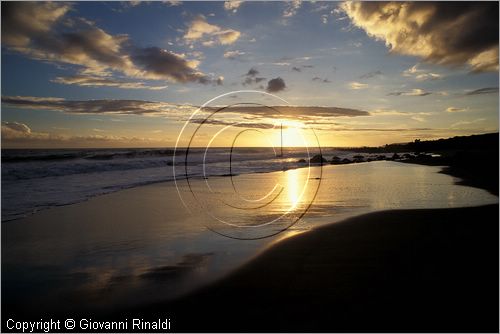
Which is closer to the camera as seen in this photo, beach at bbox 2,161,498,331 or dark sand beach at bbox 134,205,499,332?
dark sand beach at bbox 134,205,499,332

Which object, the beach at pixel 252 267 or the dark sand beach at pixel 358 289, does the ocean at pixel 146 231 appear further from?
the dark sand beach at pixel 358 289

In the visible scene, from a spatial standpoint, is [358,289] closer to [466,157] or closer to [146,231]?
[146,231]

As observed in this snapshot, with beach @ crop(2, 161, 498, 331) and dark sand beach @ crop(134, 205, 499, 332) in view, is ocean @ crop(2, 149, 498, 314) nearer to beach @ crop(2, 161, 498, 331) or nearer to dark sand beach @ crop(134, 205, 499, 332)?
beach @ crop(2, 161, 498, 331)

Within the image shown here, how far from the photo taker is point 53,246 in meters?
9.14

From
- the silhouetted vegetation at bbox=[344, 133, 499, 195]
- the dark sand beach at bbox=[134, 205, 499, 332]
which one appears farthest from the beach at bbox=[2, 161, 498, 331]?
the silhouetted vegetation at bbox=[344, 133, 499, 195]

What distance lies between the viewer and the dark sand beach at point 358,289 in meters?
5.27

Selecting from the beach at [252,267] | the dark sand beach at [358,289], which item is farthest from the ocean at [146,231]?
the dark sand beach at [358,289]

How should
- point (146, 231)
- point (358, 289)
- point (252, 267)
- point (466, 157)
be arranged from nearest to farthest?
point (358, 289)
point (252, 267)
point (146, 231)
point (466, 157)

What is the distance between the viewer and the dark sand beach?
527 centimetres

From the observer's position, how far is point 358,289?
620 cm

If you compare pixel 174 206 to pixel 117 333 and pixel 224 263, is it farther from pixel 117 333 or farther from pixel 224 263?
pixel 117 333

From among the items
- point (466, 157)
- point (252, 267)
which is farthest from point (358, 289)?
point (466, 157)

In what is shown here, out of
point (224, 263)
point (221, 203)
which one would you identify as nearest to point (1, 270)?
point (224, 263)

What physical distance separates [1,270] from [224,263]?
198 inches
